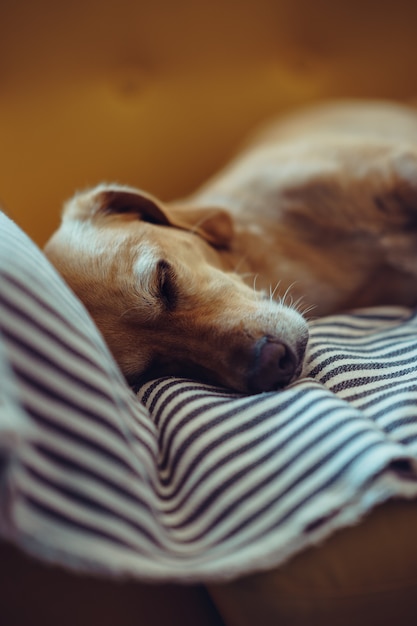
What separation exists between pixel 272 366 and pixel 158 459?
259mm

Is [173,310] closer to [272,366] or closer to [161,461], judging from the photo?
[272,366]

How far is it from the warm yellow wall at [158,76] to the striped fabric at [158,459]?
1.03m

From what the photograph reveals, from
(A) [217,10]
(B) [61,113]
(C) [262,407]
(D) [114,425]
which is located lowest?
(C) [262,407]

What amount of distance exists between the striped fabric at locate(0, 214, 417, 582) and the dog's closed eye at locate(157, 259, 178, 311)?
0.30m

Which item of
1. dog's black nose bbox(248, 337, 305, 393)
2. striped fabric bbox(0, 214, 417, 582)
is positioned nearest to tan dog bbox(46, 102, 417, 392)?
dog's black nose bbox(248, 337, 305, 393)

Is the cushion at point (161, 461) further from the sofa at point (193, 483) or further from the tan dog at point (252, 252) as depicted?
the tan dog at point (252, 252)

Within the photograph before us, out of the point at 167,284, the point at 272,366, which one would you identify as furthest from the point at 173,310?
the point at 272,366

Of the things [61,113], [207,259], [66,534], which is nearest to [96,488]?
[66,534]

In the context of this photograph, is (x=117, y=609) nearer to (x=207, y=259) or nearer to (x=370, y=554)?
(x=370, y=554)

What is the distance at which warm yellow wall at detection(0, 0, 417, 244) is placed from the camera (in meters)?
1.70

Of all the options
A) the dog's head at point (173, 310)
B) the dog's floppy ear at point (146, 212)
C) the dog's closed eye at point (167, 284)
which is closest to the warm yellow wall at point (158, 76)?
the dog's floppy ear at point (146, 212)

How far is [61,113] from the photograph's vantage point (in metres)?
1.75

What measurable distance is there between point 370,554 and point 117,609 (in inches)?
13.0

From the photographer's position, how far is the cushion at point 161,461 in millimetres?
578
